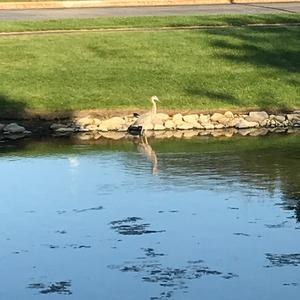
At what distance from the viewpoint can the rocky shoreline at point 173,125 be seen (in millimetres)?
22031

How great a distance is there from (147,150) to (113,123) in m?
2.76

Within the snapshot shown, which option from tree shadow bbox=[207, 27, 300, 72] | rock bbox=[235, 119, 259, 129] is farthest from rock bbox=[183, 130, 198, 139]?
tree shadow bbox=[207, 27, 300, 72]

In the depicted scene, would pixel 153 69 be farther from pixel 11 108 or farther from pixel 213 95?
pixel 11 108

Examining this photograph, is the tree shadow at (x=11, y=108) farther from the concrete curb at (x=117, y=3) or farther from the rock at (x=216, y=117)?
the concrete curb at (x=117, y=3)

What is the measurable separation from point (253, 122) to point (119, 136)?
114 inches

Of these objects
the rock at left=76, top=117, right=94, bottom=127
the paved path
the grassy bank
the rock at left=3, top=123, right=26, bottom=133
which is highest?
the grassy bank

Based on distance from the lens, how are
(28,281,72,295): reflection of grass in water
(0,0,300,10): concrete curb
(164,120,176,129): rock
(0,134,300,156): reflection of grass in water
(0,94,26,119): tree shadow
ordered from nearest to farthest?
(28,281,72,295): reflection of grass in water, (0,134,300,156): reflection of grass in water, (164,120,176,129): rock, (0,94,26,119): tree shadow, (0,0,300,10): concrete curb

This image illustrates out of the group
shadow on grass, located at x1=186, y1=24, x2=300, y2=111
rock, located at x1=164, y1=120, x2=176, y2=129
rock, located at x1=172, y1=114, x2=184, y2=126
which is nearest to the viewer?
rock, located at x1=164, y1=120, x2=176, y2=129

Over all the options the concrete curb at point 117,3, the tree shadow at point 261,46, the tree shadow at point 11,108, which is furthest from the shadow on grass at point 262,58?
the concrete curb at point 117,3

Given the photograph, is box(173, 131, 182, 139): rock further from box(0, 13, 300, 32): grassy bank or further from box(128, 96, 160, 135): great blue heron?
box(0, 13, 300, 32): grassy bank

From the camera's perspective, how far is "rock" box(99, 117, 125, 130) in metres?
22.4

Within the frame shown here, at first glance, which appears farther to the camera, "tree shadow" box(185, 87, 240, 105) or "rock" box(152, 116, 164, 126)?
"tree shadow" box(185, 87, 240, 105)

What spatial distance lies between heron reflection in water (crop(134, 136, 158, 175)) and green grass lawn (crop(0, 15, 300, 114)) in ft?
9.41

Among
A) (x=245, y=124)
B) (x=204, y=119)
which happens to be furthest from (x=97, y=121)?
(x=245, y=124)
